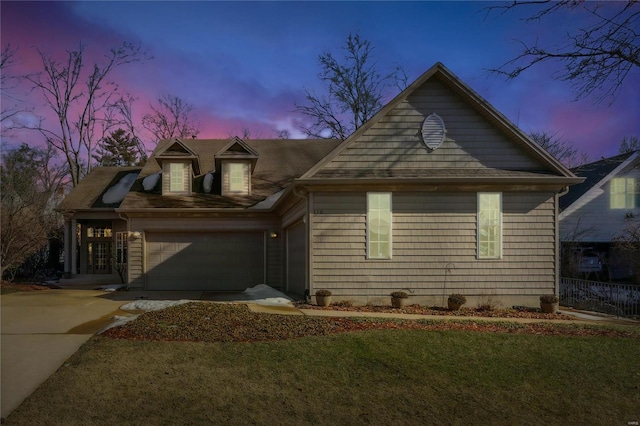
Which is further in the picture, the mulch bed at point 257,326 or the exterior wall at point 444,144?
the exterior wall at point 444,144

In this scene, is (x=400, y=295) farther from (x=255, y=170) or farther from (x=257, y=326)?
(x=255, y=170)

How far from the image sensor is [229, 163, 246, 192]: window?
57.1ft

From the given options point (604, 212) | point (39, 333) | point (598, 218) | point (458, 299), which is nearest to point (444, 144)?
point (458, 299)

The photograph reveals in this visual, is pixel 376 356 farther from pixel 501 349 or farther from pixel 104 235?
pixel 104 235

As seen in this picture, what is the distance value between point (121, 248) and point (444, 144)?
1448 cm

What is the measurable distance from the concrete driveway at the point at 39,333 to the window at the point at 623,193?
2172 cm

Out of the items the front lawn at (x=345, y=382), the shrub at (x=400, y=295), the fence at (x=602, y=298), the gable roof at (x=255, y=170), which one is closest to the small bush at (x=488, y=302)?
the shrub at (x=400, y=295)

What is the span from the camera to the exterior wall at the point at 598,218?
21.0m

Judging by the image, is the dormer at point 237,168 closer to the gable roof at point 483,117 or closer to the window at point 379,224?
the gable roof at point 483,117

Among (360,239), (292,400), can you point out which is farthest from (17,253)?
(292,400)

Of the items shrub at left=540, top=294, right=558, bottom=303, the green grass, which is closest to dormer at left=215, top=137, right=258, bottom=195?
the green grass

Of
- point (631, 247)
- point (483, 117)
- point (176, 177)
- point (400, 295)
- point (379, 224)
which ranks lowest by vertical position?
point (400, 295)

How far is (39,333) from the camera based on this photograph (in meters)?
8.21

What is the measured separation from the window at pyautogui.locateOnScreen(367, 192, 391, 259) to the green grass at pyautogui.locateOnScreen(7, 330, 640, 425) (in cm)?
440
